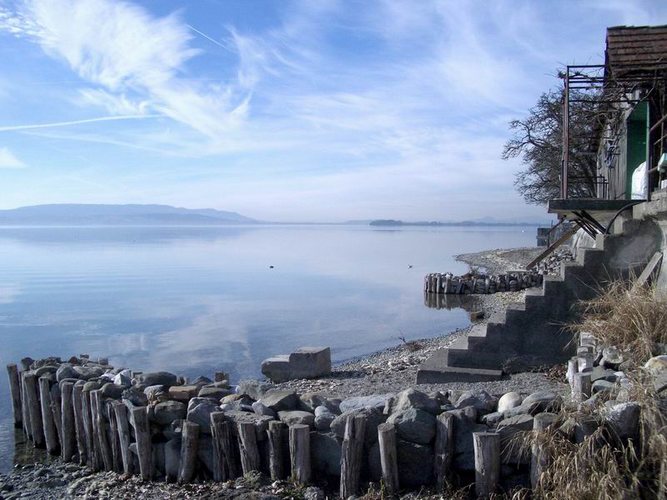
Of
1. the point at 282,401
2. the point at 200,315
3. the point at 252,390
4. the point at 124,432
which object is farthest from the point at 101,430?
the point at 200,315

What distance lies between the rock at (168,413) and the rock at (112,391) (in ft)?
3.61

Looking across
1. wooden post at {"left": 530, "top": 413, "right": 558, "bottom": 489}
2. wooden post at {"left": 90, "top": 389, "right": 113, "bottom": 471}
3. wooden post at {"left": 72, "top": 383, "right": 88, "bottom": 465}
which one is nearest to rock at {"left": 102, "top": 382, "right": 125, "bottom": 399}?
wooden post at {"left": 90, "top": 389, "right": 113, "bottom": 471}

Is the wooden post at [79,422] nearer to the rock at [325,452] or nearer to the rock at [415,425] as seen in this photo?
the rock at [325,452]

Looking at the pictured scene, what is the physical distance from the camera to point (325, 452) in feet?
23.7

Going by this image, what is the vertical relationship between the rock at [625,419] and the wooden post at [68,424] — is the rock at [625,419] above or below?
above

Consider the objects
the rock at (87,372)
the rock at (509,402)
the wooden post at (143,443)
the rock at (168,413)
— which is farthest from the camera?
the rock at (87,372)

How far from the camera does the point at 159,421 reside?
845 cm

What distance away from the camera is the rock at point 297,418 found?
747cm

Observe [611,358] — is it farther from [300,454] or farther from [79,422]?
[79,422]

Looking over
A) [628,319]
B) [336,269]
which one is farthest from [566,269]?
[336,269]

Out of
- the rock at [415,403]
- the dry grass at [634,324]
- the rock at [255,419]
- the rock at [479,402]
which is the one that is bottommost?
the rock at [255,419]

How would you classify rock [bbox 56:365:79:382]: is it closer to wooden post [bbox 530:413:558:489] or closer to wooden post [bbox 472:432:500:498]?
wooden post [bbox 472:432:500:498]

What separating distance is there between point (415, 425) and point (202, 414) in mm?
2758

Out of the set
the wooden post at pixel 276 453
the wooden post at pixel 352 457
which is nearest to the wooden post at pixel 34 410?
the wooden post at pixel 276 453
